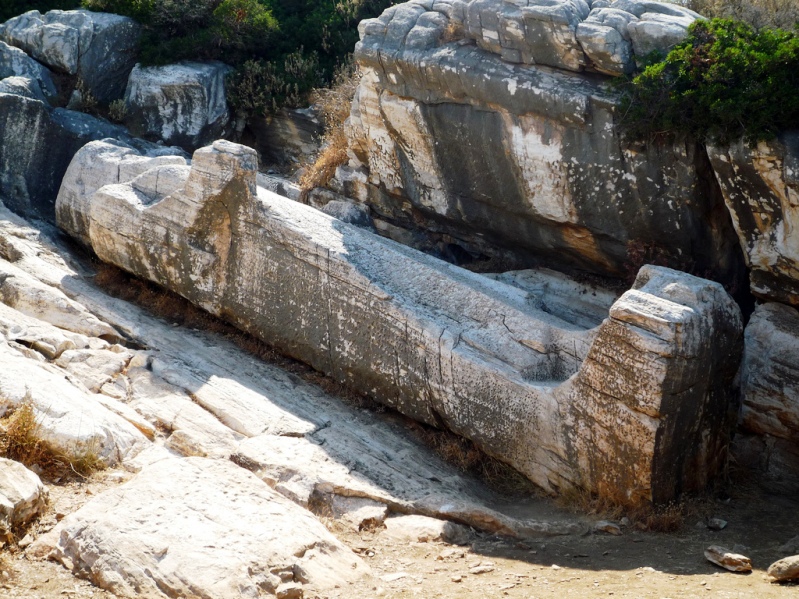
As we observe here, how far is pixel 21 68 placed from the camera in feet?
43.4

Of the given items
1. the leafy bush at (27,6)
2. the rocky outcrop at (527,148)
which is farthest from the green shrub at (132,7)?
the rocky outcrop at (527,148)

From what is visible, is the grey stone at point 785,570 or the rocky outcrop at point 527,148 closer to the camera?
the grey stone at point 785,570

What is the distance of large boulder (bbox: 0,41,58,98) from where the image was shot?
13086mm

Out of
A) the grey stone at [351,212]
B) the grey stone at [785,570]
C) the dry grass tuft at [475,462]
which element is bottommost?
the dry grass tuft at [475,462]

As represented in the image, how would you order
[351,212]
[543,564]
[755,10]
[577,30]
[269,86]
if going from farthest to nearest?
[269,86]
[351,212]
[755,10]
[577,30]
[543,564]

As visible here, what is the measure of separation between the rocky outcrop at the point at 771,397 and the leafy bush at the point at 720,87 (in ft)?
6.01

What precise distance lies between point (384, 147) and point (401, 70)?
1.09m

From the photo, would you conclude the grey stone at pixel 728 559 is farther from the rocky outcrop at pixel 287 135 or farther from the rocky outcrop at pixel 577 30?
the rocky outcrop at pixel 287 135

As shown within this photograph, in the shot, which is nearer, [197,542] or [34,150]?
[197,542]

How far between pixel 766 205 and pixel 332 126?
6534 mm

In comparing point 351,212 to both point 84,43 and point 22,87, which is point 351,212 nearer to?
point 22,87

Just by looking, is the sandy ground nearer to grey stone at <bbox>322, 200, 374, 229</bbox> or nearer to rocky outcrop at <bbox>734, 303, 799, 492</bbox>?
rocky outcrop at <bbox>734, 303, 799, 492</bbox>

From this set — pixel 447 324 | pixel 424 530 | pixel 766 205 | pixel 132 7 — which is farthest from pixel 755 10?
pixel 132 7

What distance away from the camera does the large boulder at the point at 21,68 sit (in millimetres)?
13086
